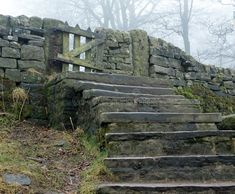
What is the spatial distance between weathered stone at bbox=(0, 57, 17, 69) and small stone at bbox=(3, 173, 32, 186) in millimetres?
3074

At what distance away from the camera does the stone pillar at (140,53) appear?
25.0 feet

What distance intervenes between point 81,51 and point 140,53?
139 cm

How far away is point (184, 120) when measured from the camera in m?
4.43

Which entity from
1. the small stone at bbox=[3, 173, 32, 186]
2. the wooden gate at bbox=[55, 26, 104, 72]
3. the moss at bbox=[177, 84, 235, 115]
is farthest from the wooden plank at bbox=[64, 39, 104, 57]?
the small stone at bbox=[3, 173, 32, 186]

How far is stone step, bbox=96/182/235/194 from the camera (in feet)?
10.5

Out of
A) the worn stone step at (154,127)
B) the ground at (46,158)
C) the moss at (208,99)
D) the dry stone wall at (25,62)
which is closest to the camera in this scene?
the ground at (46,158)

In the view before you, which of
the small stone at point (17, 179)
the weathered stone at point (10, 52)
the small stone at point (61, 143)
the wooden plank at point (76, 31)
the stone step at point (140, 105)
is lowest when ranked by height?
the small stone at point (17, 179)

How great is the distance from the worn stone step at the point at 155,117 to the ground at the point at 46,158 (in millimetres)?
398

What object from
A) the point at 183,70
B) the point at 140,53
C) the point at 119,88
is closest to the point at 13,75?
the point at 119,88

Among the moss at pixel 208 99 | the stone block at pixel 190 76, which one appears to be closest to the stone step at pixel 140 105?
the moss at pixel 208 99

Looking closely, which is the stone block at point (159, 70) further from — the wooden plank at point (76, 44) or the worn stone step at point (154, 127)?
the worn stone step at point (154, 127)

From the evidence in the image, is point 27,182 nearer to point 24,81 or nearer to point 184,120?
point 184,120

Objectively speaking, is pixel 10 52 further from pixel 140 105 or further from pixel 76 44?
pixel 140 105

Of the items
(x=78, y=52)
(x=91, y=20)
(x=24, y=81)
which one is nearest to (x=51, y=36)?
(x=78, y=52)
